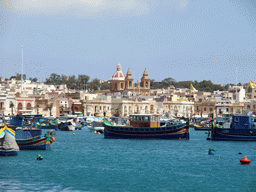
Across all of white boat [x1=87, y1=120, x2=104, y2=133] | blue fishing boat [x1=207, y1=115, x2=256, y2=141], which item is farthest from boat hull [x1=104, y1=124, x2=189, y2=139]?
white boat [x1=87, y1=120, x2=104, y2=133]

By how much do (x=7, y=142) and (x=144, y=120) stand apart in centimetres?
2381

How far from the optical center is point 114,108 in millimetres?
133125

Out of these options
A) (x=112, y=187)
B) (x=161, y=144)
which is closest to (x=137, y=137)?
(x=161, y=144)

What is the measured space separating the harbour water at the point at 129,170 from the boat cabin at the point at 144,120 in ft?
29.0

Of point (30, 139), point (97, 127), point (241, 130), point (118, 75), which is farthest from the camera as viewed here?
point (118, 75)

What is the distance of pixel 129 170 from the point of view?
123 ft

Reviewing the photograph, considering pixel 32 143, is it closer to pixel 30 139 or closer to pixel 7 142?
pixel 30 139

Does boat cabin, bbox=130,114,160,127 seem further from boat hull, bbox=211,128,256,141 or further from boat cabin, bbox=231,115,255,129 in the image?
boat cabin, bbox=231,115,255,129

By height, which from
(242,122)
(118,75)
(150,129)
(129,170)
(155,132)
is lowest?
(129,170)

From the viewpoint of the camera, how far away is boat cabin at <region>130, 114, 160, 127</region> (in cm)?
6228

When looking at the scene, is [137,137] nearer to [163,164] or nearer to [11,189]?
[163,164]

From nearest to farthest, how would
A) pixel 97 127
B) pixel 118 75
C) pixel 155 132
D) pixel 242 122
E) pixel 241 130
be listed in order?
pixel 242 122
pixel 241 130
pixel 155 132
pixel 97 127
pixel 118 75

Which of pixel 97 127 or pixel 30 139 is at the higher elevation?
pixel 30 139

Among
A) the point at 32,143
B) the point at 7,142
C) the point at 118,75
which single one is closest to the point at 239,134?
the point at 32,143
